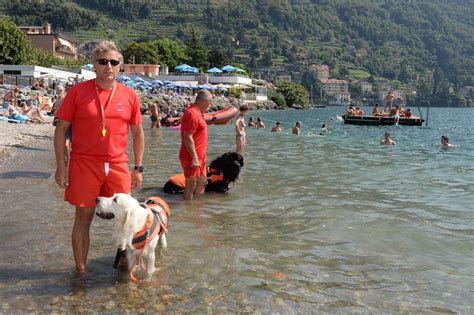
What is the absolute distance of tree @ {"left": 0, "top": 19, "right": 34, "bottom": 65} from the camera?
56.2 m

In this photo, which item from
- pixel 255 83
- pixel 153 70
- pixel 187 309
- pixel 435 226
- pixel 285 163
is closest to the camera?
pixel 187 309

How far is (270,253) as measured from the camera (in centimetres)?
520

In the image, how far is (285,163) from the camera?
12953 millimetres

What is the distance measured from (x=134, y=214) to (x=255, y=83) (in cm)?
9791

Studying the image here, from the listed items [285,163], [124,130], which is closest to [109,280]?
[124,130]

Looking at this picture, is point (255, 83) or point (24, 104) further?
point (255, 83)

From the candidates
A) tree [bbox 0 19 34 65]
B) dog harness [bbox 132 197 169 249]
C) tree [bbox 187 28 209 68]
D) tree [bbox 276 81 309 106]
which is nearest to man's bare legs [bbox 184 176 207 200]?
dog harness [bbox 132 197 169 249]

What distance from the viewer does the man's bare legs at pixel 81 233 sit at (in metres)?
4.00

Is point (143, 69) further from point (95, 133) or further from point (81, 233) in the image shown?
point (95, 133)

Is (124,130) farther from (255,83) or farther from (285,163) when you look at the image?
(255,83)

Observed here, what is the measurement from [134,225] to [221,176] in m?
4.35

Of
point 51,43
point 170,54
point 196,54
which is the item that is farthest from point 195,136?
point 51,43

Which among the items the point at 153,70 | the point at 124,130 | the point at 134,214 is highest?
the point at 153,70

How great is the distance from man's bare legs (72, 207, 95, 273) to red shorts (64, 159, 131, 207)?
129 mm
